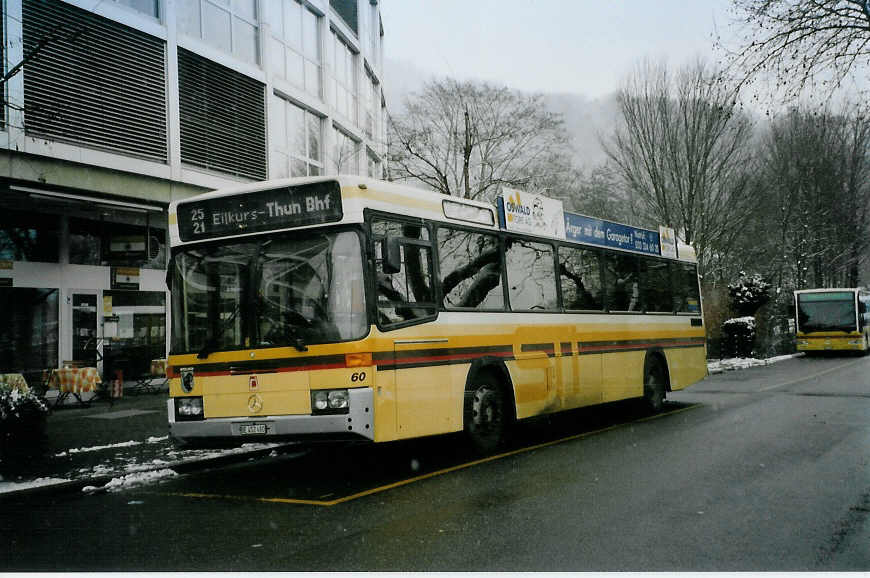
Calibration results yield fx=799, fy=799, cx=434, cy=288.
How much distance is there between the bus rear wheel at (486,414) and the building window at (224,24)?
41.5ft

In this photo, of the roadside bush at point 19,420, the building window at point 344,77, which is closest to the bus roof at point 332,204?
the roadside bush at point 19,420

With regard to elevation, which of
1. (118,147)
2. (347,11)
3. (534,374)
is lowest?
(534,374)

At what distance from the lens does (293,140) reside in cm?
2233

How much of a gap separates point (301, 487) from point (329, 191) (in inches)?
121

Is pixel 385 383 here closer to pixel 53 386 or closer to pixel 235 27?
pixel 53 386

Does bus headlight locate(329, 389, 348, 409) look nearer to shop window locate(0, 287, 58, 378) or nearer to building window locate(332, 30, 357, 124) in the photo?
shop window locate(0, 287, 58, 378)

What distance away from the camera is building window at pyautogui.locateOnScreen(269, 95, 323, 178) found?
21.2 m

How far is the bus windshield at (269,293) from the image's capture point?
7.98 m

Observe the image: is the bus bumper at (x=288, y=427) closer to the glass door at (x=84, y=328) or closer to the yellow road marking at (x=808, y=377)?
the glass door at (x=84, y=328)

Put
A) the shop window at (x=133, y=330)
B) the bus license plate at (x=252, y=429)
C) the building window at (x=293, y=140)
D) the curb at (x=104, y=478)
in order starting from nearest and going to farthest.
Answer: the bus license plate at (x=252, y=429) → the curb at (x=104, y=478) → the shop window at (x=133, y=330) → the building window at (x=293, y=140)

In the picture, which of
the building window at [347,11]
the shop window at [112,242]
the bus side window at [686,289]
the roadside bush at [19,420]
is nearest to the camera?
the roadside bush at [19,420]

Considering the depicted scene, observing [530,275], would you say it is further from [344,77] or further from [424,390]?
[344,77]

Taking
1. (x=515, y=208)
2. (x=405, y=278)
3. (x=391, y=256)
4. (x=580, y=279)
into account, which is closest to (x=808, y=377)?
(x=580, y=279)

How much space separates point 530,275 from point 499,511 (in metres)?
4.81
